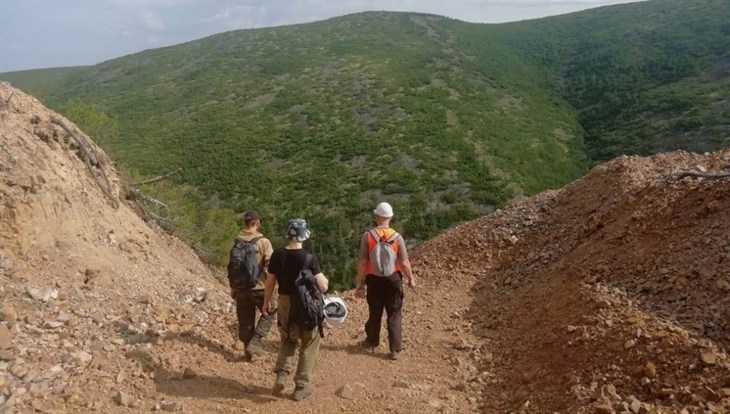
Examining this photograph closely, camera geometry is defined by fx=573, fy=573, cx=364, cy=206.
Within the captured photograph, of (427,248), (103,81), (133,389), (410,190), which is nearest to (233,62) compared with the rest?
(103,81)

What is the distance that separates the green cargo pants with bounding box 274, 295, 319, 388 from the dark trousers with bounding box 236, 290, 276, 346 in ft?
2.75

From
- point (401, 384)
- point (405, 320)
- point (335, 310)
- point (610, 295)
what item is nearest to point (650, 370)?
point (610, 295)

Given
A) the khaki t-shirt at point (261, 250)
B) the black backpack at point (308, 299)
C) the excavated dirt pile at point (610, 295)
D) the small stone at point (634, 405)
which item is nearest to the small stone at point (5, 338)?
the khaki t-shirt at point (261, 250)

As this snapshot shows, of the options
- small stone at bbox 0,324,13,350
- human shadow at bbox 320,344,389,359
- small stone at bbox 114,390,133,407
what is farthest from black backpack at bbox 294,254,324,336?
small stone at bbox 0,324,13,350

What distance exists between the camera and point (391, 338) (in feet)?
22.1

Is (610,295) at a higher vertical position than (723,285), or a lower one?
lower

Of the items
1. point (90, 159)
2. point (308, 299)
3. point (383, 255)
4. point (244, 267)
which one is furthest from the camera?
point (90, 159)

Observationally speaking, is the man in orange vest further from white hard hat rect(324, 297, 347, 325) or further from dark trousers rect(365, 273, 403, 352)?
white hard hat rect(324, 297, 347, 325)

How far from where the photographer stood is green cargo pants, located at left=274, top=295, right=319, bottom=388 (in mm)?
5332

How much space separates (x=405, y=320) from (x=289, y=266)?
339cm

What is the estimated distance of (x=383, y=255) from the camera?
6.46 metres

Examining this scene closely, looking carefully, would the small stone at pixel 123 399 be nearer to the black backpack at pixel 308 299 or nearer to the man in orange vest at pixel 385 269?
the black backpack at pixel 308 299

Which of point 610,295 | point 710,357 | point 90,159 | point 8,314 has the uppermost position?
point 90,159

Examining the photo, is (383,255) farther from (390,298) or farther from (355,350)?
(355,350)
